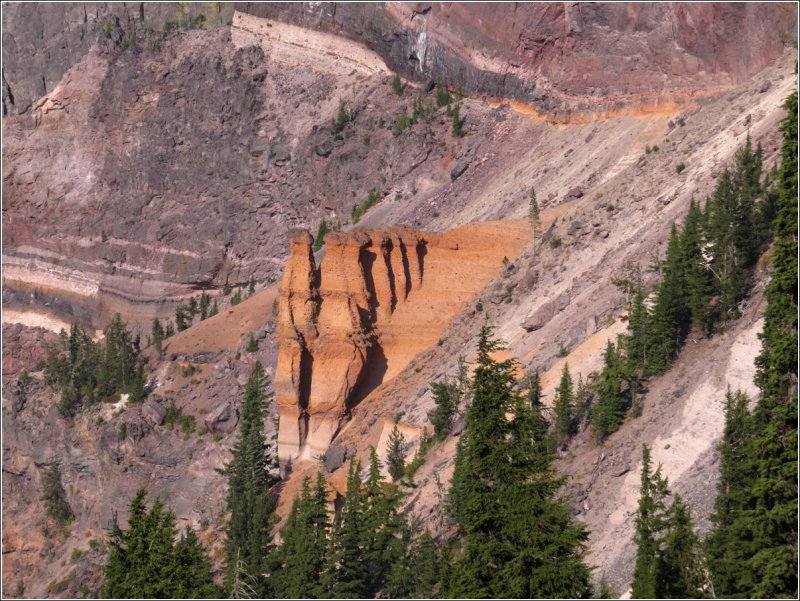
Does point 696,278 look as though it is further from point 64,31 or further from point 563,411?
point 64,31

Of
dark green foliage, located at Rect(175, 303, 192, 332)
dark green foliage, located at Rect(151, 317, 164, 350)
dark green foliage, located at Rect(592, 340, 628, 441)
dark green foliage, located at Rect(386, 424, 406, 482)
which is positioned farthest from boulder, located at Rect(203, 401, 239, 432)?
dark green foliage, located at Rect(592, 340, 628, 441)

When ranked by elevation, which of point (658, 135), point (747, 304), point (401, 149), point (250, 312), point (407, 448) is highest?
point (401, 149)

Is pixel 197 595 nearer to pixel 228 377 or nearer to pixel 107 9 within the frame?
pixel 228 377

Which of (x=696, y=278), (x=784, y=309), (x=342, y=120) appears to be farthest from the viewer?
(x=342, y=120)

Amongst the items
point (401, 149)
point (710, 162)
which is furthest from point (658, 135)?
point (401, 149)

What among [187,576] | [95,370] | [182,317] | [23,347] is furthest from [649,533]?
[23,347]

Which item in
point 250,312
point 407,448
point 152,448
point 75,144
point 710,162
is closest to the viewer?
point 407,448
